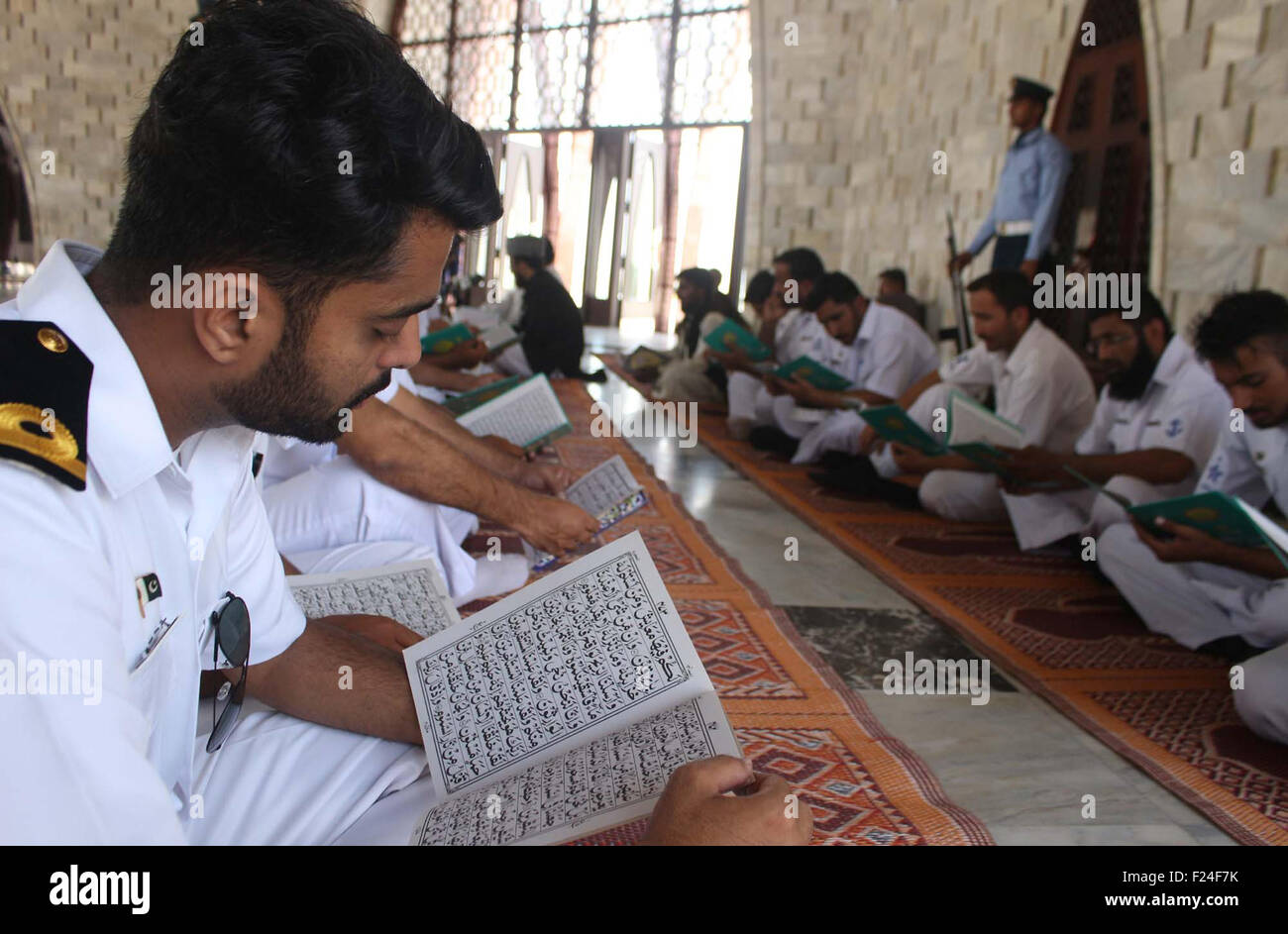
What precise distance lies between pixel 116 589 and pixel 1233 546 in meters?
2.54

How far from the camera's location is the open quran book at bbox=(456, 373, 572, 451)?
308cm

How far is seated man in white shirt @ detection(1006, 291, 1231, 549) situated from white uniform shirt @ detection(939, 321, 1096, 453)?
0.22 metres

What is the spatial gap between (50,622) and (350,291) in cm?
39

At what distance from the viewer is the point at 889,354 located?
17.6 feet

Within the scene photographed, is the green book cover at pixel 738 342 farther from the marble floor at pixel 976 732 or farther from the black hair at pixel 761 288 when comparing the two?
the marble floor at pixel 976 732

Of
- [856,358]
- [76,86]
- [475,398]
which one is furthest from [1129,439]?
[76,86]

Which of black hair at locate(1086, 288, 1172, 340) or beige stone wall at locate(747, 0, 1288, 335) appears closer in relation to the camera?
black hair at locate(1086, 288, 1172, 340)

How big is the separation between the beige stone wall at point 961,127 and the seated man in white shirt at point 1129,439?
1.04 metres

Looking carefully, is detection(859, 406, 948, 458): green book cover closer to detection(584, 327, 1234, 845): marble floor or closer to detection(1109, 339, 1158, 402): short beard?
detection(584, 327, 1234, 845): marble floor

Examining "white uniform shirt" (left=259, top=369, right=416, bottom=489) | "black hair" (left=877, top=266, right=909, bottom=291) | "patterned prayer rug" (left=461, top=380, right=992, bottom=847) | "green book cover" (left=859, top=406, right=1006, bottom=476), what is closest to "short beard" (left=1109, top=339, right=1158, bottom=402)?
"green book cover" (left=859, top=406, right=1006, bottom=476)

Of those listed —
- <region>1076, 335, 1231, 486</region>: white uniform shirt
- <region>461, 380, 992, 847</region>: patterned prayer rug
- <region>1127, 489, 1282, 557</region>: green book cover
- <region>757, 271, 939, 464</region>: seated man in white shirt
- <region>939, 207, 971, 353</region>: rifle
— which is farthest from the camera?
<region>939, 207, 971, 353</region>: rifle

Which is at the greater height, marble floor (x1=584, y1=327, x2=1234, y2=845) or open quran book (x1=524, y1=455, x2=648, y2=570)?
open quran book (x1=524, y1=455, x2=648, y2=570)

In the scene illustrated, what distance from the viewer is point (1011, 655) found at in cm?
268

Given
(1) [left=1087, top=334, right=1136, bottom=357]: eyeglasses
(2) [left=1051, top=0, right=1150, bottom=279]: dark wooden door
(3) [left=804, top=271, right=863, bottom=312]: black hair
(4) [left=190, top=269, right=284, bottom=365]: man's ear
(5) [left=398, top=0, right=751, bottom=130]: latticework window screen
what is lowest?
(1) [left=1087, top=334, right=1136, bottom=357]: eyeglasses
